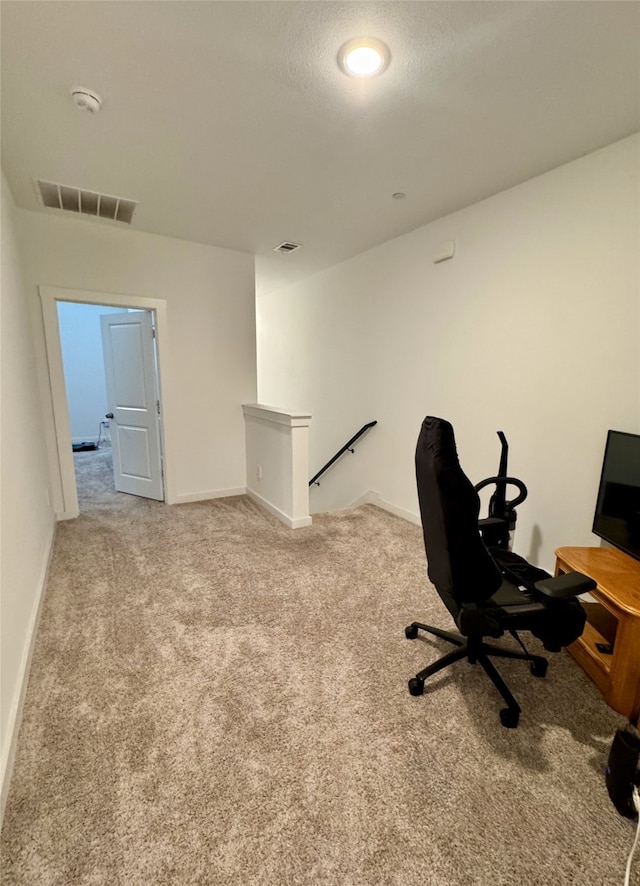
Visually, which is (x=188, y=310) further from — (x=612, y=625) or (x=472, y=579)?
(x=612, y=625)

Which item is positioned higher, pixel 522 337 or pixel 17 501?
pixel 522 337

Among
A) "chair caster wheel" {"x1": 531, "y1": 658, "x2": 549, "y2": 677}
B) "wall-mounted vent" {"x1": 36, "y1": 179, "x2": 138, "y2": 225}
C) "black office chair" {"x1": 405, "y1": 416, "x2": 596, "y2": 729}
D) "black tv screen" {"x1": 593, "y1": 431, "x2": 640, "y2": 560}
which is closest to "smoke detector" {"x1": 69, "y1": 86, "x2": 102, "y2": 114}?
"wall-mounted vent" {"x1": 36, "y1": 179, "x2": 138, "y2": 225}

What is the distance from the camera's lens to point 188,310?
3762mm

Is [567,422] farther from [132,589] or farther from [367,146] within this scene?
[132,589]

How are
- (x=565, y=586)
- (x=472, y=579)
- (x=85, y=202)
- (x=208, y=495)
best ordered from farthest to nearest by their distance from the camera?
(x=208, y=495) < (x=85, y=202) < (x=472, y=579) < (x=565, y=586)

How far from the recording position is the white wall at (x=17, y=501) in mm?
1434

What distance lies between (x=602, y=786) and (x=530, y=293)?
2.53 m

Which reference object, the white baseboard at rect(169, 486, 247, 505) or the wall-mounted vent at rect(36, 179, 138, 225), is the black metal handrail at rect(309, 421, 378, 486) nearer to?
the white baseboard at rect(169, 486, 247, 505)

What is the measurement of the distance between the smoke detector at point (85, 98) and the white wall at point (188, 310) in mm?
1691

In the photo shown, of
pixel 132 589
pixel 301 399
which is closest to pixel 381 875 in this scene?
pixel 132 589

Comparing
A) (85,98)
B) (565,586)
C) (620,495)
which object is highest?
(85,98)

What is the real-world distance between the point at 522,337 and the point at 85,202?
134 inches

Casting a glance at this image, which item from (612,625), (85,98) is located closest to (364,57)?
(85,98)

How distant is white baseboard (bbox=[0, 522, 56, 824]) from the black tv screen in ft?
8.73
